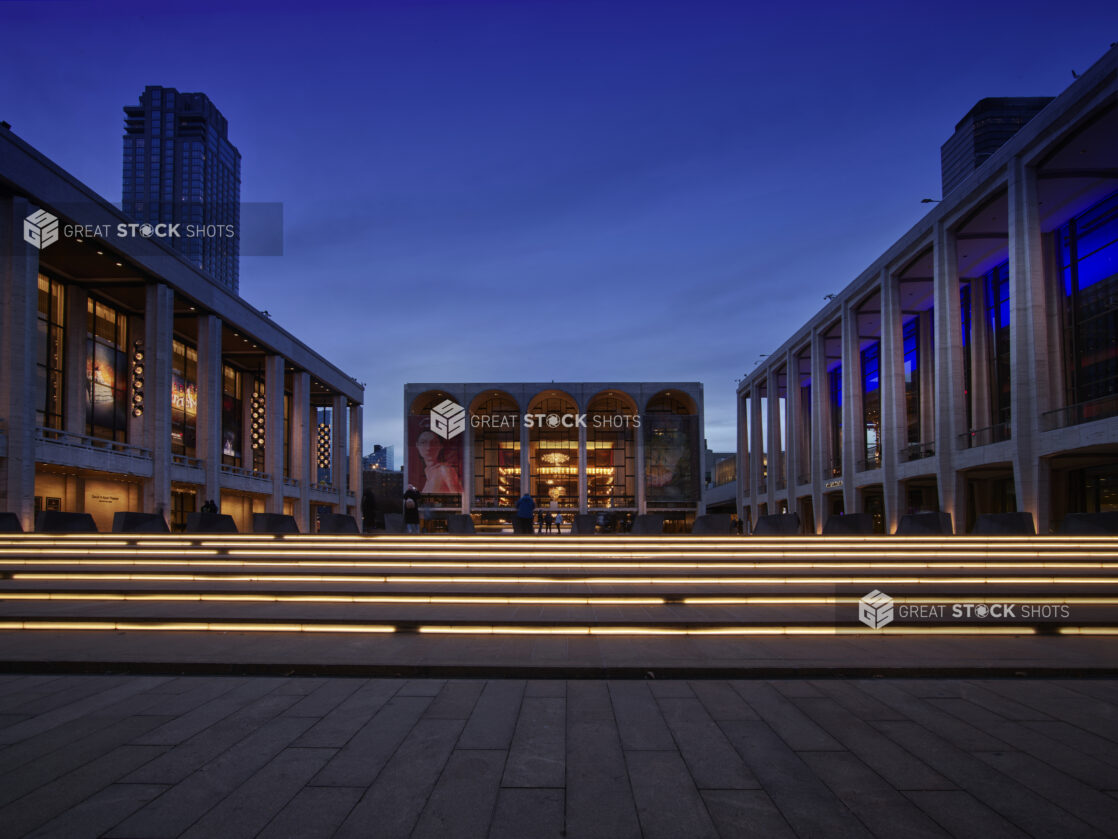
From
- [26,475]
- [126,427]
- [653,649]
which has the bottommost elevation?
[653,649]

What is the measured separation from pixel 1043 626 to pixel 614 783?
21.7 ft

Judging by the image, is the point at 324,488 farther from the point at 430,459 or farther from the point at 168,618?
the point at 168,618

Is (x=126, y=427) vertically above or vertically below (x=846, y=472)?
above

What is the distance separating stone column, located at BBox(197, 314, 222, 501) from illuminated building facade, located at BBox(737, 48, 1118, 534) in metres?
34.6

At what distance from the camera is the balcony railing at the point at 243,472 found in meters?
38.1

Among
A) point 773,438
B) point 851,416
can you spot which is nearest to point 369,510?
point 851,416

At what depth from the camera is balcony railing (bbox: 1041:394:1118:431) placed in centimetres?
1980

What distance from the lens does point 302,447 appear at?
161 feet

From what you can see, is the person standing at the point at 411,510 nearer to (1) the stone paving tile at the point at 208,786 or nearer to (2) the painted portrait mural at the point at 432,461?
(1) the stone paving tile at the point at 208,786

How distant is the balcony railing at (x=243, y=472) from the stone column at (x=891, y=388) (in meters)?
35.5

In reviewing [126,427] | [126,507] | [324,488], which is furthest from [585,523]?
[324,488]

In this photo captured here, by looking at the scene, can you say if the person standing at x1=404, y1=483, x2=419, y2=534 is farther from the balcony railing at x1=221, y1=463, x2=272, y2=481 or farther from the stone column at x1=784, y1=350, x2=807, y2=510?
the stone column at x1=784, y1=350, x2=807, y2=510

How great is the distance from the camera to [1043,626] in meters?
7.90

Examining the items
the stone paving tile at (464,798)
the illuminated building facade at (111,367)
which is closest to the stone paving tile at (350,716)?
the stone paving tile at (464,798)
